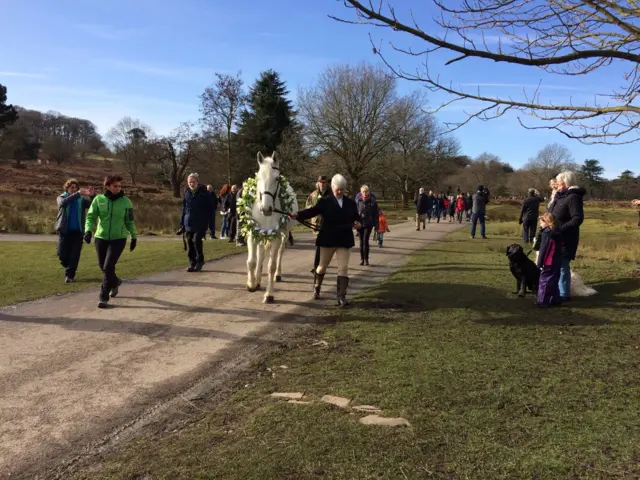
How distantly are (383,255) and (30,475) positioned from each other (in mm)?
12243

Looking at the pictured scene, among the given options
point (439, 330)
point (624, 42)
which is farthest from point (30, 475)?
point (624, 42)

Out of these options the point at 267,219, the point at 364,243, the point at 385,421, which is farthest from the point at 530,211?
the point at 385,421

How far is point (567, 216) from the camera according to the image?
7.97m

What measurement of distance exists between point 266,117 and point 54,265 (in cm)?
3736

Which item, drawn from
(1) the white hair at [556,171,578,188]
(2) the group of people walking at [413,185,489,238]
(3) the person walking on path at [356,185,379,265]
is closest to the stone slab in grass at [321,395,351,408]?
(1) the white hair at [556,171,578,188]

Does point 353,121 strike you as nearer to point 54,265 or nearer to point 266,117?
point 266,117

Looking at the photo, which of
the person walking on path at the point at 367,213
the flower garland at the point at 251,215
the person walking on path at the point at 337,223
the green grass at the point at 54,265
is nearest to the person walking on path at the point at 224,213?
the green grass at the point at 54,265

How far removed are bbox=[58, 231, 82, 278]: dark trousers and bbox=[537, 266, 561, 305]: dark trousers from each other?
8.76 m

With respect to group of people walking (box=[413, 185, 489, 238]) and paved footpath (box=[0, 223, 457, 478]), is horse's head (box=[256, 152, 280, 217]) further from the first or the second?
group of people walking (box=[413, 185, 489, 238])

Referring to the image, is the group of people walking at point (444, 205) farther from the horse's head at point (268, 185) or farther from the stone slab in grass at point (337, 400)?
the stone slab in grass at point (337, 400)

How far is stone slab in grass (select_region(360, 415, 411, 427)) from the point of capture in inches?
142

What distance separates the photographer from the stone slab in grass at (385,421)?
3602 millimetres

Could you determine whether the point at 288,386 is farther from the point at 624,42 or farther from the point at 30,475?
the point at 624,42

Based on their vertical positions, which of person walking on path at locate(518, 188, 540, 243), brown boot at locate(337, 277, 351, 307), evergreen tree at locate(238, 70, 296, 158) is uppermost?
evergreen tree at locate(238, 70, 296, 158)
